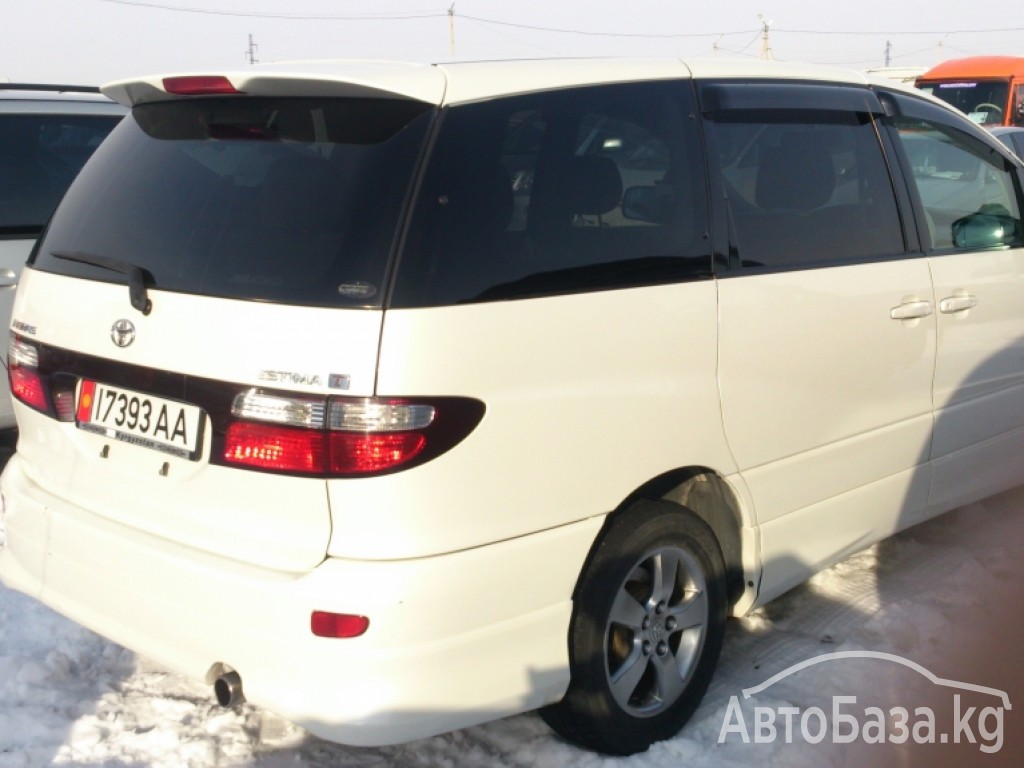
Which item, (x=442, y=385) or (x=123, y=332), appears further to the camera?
(x=123, y=332)

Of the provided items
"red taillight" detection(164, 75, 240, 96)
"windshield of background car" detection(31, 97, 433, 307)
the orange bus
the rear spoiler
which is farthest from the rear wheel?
the orange bus

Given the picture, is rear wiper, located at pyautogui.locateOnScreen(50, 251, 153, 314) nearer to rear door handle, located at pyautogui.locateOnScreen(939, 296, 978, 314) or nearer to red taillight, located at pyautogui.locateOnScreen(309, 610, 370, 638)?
red taillight, located at pyautogui.locateOnScreen(309, 610, 370, 638)

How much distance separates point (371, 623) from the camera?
2.47m

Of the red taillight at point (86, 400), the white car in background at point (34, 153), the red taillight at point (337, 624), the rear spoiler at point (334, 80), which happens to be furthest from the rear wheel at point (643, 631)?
the white car in background at point (34, 153)

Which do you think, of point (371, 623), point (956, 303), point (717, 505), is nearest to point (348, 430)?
point (371, 623)

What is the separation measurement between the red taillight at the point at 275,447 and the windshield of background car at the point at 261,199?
30cm

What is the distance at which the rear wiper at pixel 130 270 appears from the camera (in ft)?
8.94

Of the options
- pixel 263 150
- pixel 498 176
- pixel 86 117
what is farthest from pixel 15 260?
pixel 498 176

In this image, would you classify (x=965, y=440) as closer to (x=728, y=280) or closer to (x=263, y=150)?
(x=728, y=280)

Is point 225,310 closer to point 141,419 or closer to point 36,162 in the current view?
point 141,419

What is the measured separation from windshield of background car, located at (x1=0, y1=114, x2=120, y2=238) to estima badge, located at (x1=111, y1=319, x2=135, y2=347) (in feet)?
9.54

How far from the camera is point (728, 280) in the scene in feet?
10.4

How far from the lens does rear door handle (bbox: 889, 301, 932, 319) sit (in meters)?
Answer: 3.78

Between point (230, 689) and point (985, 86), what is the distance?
2069 centimetres
